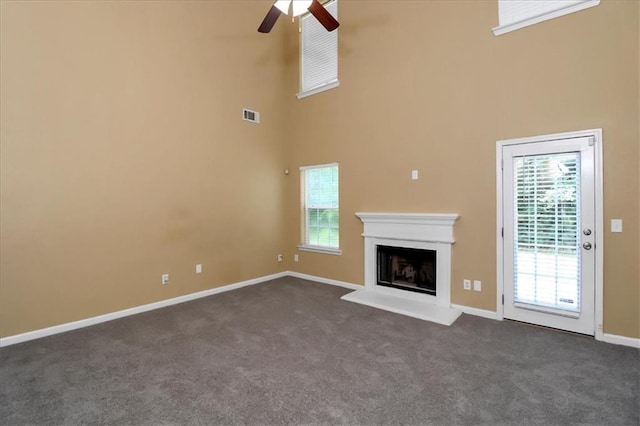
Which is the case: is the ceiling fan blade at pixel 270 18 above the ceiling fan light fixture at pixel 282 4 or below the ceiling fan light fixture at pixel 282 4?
below

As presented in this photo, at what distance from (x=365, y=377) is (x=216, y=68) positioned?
447cm

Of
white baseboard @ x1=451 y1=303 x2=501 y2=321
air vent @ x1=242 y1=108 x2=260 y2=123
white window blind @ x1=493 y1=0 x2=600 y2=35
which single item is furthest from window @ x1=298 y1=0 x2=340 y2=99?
white baseboard @ x1=451 y1=303 x2=501 y2=321

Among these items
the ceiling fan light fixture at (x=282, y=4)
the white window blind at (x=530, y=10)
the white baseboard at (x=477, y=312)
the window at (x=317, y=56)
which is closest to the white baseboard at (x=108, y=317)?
the white baseboard at (x=477, y=312)

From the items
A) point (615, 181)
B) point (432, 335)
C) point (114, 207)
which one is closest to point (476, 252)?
point (432, 335)

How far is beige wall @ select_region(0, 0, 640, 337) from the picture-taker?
9.50 feet

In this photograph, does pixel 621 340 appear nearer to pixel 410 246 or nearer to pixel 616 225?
pixel 616 225

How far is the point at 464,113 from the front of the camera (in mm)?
3611

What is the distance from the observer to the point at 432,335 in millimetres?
3023

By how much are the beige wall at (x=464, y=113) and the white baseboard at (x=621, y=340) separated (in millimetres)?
71

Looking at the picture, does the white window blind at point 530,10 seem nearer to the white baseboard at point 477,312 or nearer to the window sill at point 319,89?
the window sill at point 319,89

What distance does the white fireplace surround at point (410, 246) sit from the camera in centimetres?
368

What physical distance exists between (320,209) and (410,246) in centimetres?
176

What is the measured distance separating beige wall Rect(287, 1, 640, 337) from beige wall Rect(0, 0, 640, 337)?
→ 2 cm

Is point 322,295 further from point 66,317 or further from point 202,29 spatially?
point 202,29
